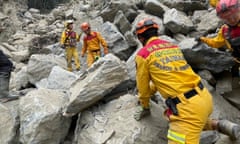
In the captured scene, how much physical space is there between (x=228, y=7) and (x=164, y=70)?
1.11 m

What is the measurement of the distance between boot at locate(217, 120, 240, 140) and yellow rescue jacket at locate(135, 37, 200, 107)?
67cm

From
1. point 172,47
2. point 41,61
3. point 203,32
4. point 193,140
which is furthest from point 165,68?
point 41,61

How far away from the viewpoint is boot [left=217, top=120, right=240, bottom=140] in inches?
164

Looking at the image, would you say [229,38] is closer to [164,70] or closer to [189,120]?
[164,70]

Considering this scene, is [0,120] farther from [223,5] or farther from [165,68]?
[223,5]

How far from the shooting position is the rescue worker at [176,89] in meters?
3.87

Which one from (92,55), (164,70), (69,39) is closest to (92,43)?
(92,55)

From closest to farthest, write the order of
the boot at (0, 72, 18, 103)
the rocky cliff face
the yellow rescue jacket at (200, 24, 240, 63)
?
the yellow rescue jacket at (200, 24, 240, 63), the rocky cliff face, the boot at (0, 72, 18, 103)

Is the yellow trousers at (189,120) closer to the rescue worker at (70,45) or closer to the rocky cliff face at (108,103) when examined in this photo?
the rocky cliff face at (108,103)

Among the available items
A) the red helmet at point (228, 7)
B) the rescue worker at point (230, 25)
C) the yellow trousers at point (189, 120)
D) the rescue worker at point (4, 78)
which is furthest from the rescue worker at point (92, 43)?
the yellow trousers at point (189, 120)

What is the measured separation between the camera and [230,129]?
4.21 metres

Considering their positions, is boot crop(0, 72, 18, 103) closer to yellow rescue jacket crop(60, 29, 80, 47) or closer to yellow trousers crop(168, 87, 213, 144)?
yellow trousers crop(168, 87, 213, 144)

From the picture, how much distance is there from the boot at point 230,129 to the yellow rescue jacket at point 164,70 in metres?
0.67

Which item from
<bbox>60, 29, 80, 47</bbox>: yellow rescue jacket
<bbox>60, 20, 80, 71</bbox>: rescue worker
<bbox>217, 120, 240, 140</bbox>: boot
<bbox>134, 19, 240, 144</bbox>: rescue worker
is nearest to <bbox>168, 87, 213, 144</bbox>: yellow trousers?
<bbox>134, 19, 240, 144</bbox>: rescue worker
